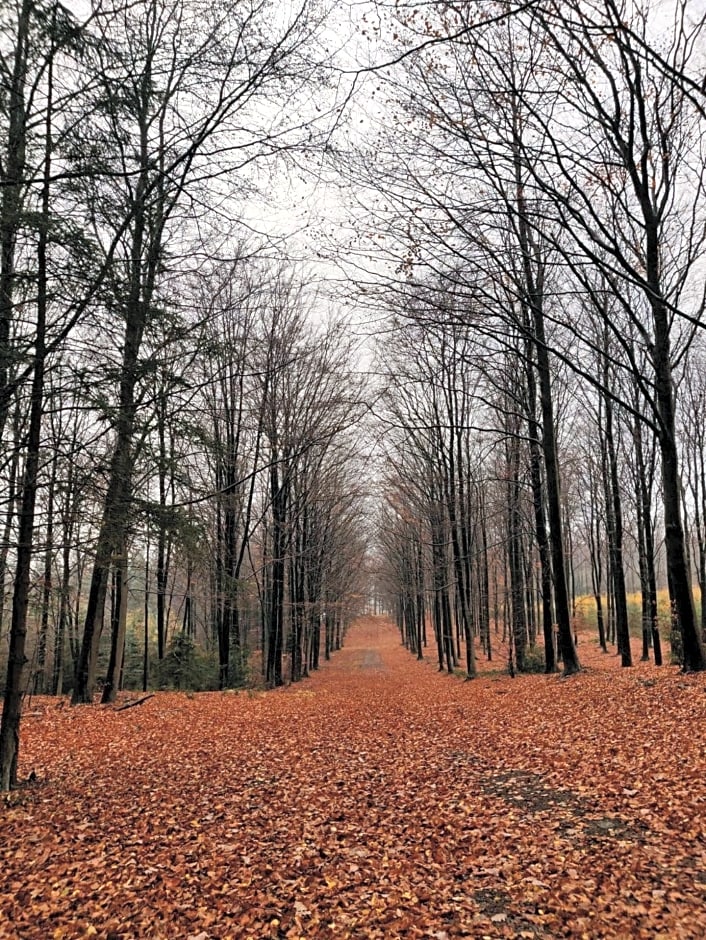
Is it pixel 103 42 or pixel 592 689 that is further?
pixel 592 689

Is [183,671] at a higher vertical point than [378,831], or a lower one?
lower

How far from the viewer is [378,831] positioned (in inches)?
194

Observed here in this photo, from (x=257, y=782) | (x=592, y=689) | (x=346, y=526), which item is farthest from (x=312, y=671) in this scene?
(x=257, y=782)

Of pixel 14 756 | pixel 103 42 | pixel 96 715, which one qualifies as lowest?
pixel 96 715

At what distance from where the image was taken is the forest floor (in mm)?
3547

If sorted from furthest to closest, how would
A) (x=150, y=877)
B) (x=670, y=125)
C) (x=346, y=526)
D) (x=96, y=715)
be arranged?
(x=346, y=526), (x=96, y=715), (x=670, y=125), (x=150, y=877)

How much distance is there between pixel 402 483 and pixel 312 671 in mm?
11926

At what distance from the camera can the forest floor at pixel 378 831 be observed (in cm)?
355

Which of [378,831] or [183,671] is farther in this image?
[183,671]

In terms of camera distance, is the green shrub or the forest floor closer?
the forest floor

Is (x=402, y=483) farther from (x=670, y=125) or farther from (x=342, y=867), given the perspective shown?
(x=342, y=867)

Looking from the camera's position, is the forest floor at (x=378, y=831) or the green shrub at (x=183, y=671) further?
the green shrub at (x=183, y=671)

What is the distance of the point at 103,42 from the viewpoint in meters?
5.21

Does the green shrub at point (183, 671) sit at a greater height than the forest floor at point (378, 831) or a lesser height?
lesser
